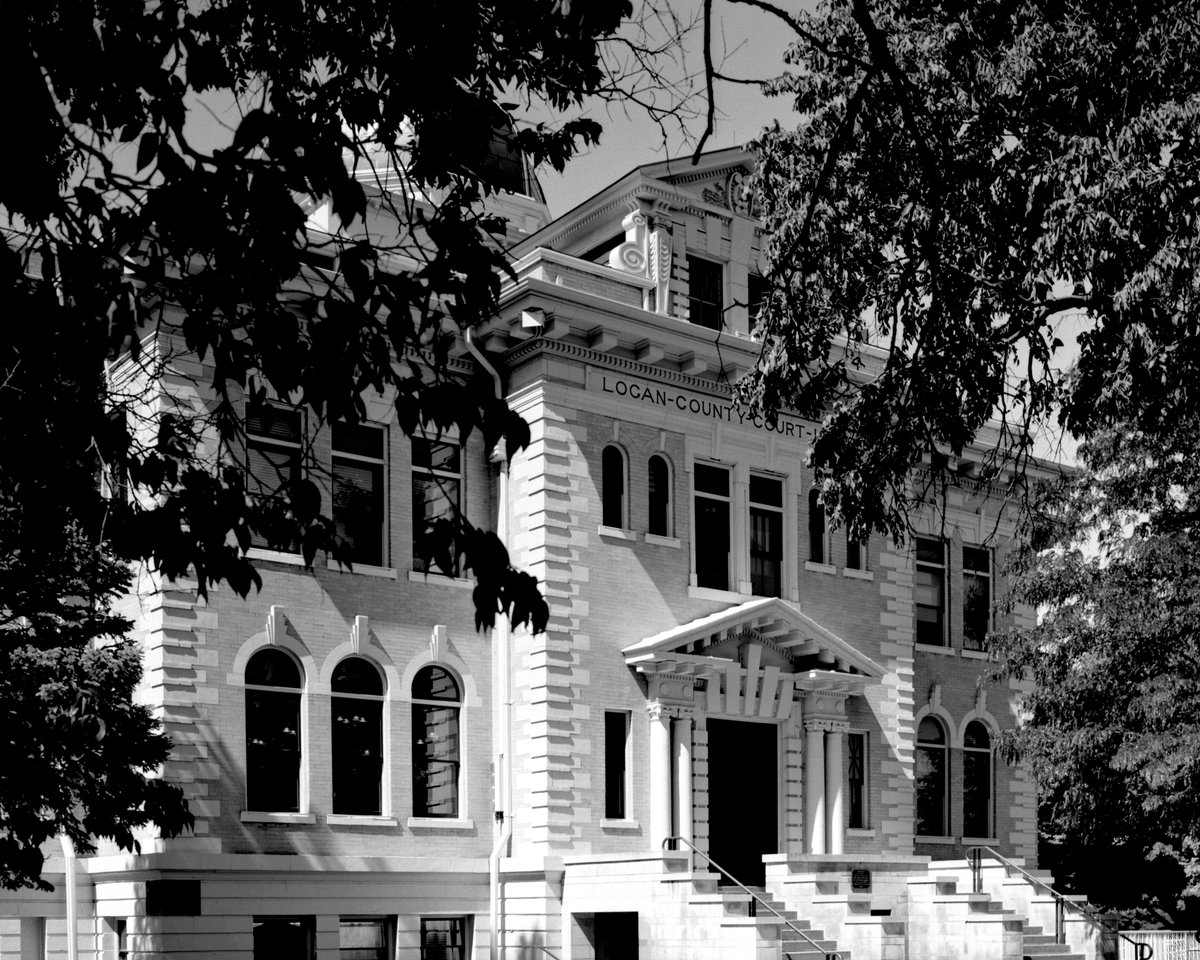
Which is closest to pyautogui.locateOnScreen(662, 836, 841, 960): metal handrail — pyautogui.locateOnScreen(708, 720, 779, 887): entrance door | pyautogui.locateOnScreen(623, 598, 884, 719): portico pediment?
pyautogui.locateOnScreen(708, 720, 779, 887): entrance door

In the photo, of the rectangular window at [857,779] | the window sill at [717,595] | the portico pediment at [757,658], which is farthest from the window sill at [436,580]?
the rectangular window at [857,779]

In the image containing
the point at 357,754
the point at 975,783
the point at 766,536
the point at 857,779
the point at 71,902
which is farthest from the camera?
the point at 975,783

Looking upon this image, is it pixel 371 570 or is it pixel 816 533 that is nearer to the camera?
pixel 371 570

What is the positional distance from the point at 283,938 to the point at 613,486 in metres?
8.78

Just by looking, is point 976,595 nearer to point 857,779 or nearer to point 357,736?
point 857,779

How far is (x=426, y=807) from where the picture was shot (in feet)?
86.3

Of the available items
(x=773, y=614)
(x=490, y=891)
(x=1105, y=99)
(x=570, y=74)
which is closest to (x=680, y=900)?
(x=490, y=891)

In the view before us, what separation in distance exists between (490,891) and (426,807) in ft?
5.36

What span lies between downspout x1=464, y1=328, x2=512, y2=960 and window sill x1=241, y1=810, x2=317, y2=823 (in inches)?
118

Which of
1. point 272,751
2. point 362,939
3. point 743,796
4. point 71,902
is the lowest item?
point 362,939

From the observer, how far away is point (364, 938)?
25.4 metres

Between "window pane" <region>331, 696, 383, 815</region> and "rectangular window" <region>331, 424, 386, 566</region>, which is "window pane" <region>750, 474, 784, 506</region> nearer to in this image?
"rectangular window" <region>331, 424, 386, 566</region>

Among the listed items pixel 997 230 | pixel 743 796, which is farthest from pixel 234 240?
pixel 743 796

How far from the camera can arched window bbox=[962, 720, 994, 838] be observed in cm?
3403
